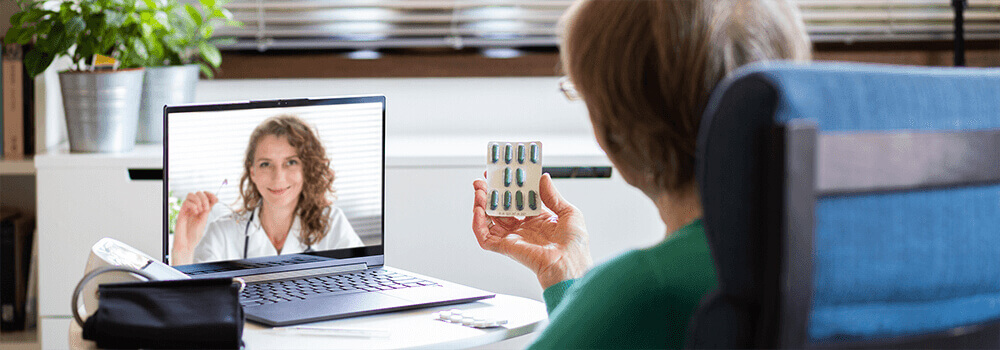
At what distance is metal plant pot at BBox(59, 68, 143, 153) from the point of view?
6.97 feet

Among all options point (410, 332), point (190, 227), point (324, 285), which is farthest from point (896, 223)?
point (190, 227)

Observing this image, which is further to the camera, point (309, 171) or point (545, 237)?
point (309, 171)

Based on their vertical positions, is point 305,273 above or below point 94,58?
below

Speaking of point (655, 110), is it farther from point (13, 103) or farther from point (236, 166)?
point (13, 103)

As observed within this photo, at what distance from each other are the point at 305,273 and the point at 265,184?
0.15m

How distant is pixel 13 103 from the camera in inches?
90.6

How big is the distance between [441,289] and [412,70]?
4.21 ft

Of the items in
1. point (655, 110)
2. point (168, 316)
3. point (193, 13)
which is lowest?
point (168, 316)

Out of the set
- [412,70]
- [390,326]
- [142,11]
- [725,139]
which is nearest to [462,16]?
[412,70]

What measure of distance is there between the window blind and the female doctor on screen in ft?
3.78

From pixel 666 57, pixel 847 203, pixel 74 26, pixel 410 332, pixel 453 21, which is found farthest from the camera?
pixel 453 21

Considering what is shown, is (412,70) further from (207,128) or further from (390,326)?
(390,326)

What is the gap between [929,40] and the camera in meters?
2.70

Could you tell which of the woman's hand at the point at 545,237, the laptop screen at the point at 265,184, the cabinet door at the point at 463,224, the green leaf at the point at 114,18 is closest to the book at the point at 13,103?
the green leaf at the point at 114,18
